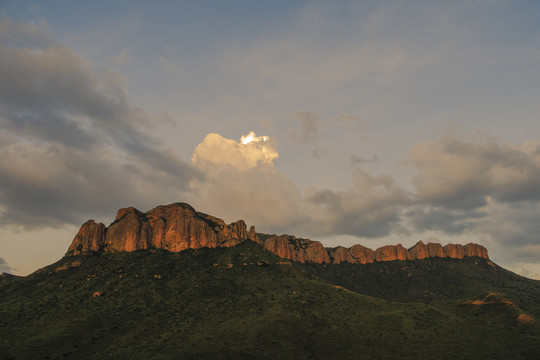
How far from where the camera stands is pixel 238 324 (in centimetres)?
14888

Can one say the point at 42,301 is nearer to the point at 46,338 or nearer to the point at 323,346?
the point at 46,338

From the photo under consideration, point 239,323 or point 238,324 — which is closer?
point 238,324

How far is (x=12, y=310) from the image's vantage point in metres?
162

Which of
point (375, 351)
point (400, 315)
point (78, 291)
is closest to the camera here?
point (375, 351)

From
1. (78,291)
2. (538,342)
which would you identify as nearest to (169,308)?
(78,291)

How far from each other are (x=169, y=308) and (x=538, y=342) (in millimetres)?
145024

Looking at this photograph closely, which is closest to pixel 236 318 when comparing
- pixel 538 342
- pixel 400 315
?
pixel 400 315

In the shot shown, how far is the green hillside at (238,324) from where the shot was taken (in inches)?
4872

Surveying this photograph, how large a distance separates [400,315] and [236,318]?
6942cm

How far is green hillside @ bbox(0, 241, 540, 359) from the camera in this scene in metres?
124

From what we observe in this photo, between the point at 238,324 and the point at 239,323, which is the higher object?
the point at 239,323

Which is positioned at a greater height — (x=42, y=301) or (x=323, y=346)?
(x=42, y=301)

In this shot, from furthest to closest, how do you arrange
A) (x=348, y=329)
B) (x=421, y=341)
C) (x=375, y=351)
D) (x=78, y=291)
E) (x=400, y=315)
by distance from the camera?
1. (x=78, y=291)
2. (x=400, y=315)
3. (x=348, y=329)
4. (x=421, y=341)
5. (x=375, y=351)

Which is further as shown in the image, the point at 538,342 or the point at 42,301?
the point at 42,301
